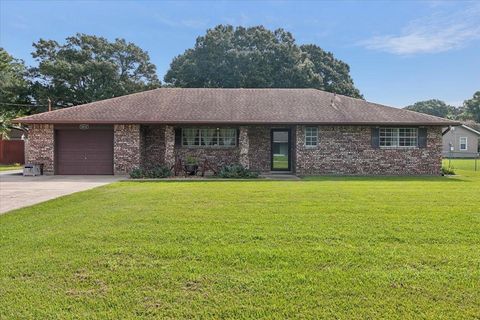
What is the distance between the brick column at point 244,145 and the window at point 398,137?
20.9ft

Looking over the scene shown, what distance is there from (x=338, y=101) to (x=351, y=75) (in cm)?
2442

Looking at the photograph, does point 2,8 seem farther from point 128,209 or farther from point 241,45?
point 241,45

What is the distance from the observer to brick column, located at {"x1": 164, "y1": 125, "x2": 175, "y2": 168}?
55.3 ft

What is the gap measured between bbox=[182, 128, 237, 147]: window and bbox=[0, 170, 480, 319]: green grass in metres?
9.84

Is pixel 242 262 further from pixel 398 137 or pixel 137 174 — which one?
pixel 398 137

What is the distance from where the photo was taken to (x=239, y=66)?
117 feet

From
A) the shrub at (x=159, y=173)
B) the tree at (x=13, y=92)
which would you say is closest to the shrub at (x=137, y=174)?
the shrub at (x=159, y=173)

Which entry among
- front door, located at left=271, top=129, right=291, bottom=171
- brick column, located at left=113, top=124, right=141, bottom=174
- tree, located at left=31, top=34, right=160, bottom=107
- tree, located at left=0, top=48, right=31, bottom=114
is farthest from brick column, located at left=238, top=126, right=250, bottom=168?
tree, located at left=0, top=48, right=31, bottom=114

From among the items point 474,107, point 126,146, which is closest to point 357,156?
point 126,146

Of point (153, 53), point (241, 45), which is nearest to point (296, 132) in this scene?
point (241, 45)

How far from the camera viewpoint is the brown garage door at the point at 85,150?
1703cm

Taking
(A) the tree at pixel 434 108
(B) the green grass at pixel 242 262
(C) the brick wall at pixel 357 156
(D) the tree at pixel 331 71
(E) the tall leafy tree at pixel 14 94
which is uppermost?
(A) the tree at pixel 434 108

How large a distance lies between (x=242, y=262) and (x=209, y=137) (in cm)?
1348

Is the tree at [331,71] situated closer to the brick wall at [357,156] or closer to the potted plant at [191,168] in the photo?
the brick wall at [357,156]
